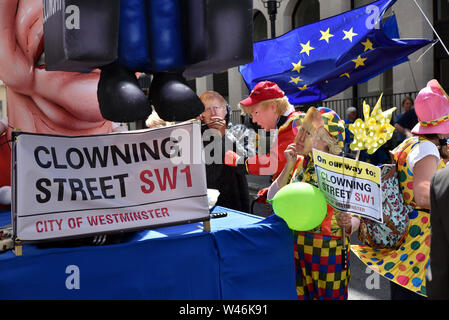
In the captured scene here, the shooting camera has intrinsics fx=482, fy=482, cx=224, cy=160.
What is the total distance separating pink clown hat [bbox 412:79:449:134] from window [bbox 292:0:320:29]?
13095 mm

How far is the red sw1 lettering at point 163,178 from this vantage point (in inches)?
99.6

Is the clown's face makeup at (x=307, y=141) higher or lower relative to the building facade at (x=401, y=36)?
lower

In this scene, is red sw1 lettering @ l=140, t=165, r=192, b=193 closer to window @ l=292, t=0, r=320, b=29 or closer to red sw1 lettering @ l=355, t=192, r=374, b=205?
red sw1 lettering @ l=355, t=192, r=374, b=205

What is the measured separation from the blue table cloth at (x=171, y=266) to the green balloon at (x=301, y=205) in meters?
0.15

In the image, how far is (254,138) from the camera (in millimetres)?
4129

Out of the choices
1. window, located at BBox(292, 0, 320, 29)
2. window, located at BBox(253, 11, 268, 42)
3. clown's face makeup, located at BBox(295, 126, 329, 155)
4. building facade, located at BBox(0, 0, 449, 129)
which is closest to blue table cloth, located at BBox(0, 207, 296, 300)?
clown's face makeup, located at BBox(295, 126, 329, 155)

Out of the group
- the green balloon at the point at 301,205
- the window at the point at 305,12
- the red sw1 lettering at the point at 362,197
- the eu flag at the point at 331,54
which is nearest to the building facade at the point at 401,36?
the window at the point at 305,12

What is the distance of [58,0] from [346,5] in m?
13.1

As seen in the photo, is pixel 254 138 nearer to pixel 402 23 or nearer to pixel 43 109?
pixel 43 109

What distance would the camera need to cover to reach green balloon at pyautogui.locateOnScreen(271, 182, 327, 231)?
8.26 feet

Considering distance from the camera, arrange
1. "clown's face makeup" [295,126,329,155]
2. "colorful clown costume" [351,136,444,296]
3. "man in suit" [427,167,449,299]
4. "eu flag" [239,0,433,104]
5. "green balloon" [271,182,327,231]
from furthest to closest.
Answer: "eu flag" [239,0,433,104], "colorful clown costume" [351,136,444,296], "clown's face makeup" [295,126,329,155], "green balloon" [271,182,327,231], "man in suit" [427,167,449,299]

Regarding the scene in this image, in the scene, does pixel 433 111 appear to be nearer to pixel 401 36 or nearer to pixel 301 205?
pixel 301 205

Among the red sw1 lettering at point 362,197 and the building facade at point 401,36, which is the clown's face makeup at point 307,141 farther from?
the building facade at point 401,36

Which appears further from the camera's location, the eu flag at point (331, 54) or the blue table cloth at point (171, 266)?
the eu flag at point (331, 54)
